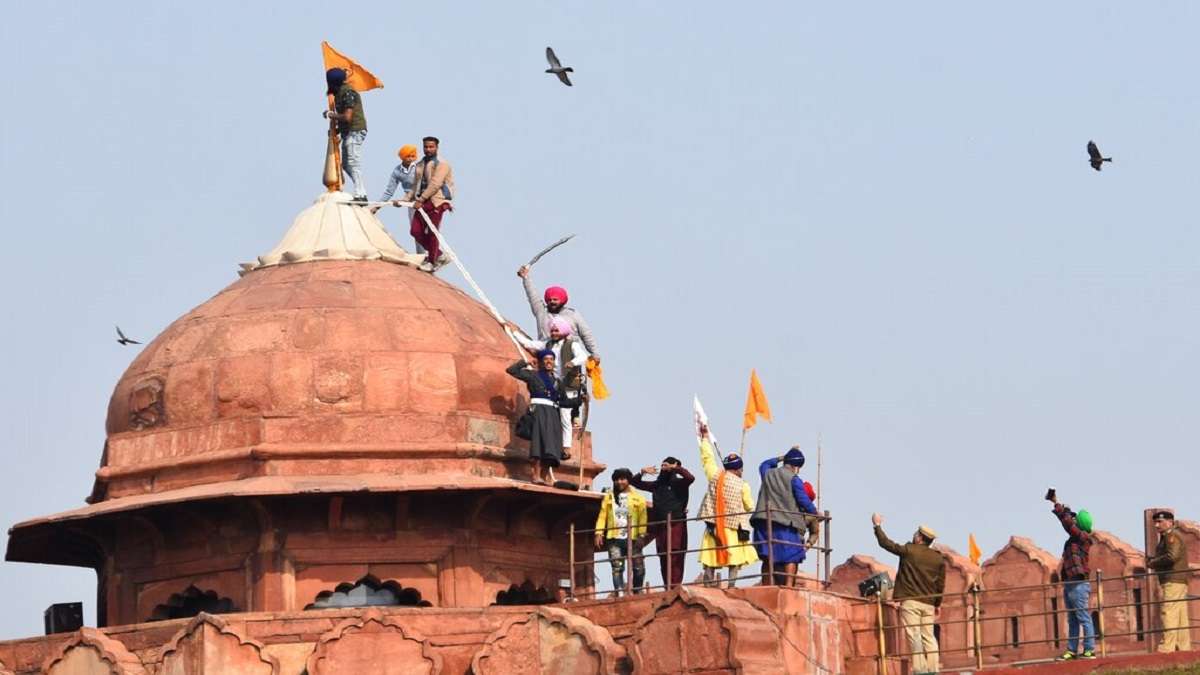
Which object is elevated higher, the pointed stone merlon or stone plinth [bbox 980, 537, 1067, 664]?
the pointed stone merlon

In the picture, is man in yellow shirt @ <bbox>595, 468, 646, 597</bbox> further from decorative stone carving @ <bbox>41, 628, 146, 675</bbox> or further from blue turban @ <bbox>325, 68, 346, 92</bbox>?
blue turban @ <bbox>325, 68, 346, 92</bbox>

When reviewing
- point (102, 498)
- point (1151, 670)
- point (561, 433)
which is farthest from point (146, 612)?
point (1151, 670)

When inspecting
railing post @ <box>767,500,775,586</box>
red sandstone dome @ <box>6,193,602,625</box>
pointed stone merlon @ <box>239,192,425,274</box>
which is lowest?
railing post @ <box>767,500,775,586</box>

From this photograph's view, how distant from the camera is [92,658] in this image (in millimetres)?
31359

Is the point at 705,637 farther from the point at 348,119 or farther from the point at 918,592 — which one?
the point at 348,119

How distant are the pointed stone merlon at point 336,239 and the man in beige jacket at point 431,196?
345mm

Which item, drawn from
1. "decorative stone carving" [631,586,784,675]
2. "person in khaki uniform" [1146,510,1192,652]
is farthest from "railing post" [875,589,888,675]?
"person in khaki uniform" [1146,510,1192,652]

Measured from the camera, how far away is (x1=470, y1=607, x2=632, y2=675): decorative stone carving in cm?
2995

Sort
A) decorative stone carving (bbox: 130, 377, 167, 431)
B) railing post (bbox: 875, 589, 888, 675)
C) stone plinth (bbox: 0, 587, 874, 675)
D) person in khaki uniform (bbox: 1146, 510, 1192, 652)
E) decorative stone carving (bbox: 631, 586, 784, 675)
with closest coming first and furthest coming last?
decorative stone carving (bbox: 631, 586, 784, 675) < stone plinth (bbox: 0, 587, 874, 675) < person in khaki uniform (bbox: 1146, 510, 1192, 652) < railing post (bbox: 875, 589, 888, 675) < decorative stone carving (bbox: 130, 377, 167, 431)

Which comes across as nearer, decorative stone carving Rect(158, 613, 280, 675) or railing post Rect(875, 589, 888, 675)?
decorative stone carving Rect(158, 613, 280, 675)

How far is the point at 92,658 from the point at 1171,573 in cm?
1025

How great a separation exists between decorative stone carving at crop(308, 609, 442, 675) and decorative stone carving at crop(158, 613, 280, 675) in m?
0.50

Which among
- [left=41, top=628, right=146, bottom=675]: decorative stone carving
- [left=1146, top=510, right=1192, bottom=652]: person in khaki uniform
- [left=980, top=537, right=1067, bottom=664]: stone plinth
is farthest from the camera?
[left=980, top=537, right=1067, bottom=664]: stone plinth

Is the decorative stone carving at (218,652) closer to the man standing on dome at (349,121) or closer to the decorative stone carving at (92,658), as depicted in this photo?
the decorative stone carving at (92,658)
